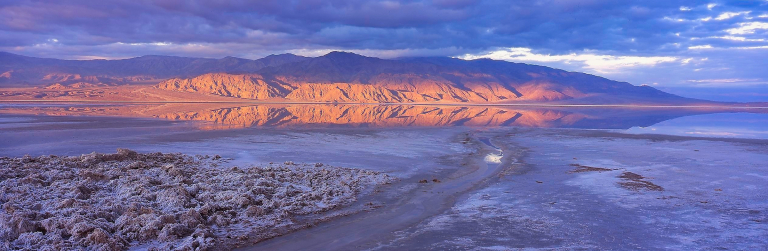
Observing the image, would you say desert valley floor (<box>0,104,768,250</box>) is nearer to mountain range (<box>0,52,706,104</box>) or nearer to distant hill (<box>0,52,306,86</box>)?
mountain range (<box>0,52,706,104</box>)

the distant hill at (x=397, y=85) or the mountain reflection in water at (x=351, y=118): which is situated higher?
the distant hill at (x=397, y=85)

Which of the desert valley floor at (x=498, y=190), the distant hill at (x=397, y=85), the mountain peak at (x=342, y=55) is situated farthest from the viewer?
the mountain peak at (x=342, y=55)

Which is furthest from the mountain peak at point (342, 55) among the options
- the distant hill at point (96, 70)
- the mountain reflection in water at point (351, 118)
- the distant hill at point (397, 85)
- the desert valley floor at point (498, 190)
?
the desert valley floor at point (498, 190)

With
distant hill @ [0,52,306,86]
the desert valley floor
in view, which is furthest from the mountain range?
the desert valley floor

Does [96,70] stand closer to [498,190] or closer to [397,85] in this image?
[397,85]

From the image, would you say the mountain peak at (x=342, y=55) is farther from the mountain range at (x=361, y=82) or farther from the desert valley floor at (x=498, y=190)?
the desert valley floor at (x=498, y=190)

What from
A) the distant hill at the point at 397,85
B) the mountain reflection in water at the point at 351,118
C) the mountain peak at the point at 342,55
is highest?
the mountain peak at the point at 342,55

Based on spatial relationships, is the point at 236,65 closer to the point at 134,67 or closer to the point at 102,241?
the point at 134,67
